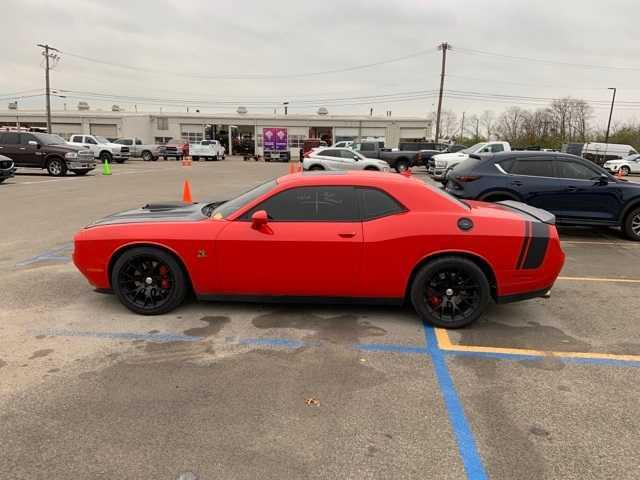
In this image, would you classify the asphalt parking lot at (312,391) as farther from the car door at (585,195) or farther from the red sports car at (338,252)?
the car door at (585,195)

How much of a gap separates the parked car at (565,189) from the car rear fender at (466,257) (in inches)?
190

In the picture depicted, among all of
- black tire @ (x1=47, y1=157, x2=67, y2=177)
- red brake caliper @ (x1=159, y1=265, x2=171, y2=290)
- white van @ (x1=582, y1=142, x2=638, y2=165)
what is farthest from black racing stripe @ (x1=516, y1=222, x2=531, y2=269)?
white van @ (x1=582, y1=142, x2=638, y2=165)

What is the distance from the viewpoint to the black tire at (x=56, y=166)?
2078 centimetres

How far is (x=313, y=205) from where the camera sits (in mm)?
4496

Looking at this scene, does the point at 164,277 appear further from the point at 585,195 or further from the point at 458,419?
the point at 585,195

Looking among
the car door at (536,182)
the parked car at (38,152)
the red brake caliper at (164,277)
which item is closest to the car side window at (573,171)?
the car door at (536,182)

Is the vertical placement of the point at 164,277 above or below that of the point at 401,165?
below

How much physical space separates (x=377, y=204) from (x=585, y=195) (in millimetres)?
6055

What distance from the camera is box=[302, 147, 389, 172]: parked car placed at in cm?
2242

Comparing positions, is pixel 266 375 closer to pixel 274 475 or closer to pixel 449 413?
pixel 274 475

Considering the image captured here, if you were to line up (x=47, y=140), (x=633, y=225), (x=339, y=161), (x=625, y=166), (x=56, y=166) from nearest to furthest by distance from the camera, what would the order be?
1. (x=633, y=225)
2. (x=56, y=166)
3. (x=47, y=140)
4. (x=339, y=161)
5. (x=625, y=166)

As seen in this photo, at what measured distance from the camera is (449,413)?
10.1ft

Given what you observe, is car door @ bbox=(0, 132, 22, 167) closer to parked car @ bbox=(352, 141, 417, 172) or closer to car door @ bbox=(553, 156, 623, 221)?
parked car @ bbox=(352, 141, 417, 172)

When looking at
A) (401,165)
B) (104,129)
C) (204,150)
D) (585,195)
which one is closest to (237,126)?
(104,129)
